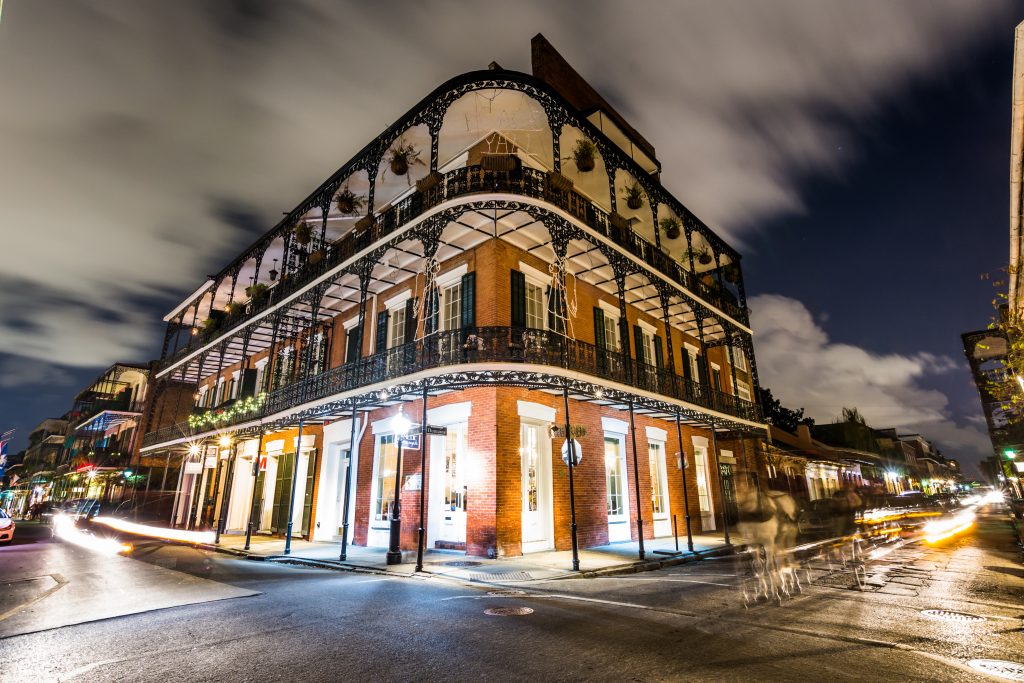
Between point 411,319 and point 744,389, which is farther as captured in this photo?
point 744,389

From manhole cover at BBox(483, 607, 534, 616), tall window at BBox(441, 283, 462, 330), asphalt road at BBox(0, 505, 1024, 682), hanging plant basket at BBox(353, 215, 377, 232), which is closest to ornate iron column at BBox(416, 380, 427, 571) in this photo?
asphalt road at BBox(0, 505, 1024, 682)

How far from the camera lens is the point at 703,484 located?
59.2 ft


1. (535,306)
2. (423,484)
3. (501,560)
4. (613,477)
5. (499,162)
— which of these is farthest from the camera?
(613,477)

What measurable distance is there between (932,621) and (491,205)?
9.89 m

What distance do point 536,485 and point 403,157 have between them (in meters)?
9.54

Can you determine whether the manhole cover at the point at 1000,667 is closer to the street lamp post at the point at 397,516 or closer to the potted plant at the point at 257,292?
the street lamp post at the point at 397,516

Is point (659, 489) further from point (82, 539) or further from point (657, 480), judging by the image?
point (82, 539)

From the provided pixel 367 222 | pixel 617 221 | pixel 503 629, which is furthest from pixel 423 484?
pixel 617 221

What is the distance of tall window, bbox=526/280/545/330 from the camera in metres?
12.9

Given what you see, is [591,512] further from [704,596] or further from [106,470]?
[106,470]

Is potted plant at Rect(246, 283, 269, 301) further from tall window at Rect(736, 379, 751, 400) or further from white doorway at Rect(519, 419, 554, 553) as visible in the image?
tall window at Rect(736, 379, 751, 400)

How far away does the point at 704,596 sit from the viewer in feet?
21.8

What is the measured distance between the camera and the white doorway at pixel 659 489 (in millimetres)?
15406

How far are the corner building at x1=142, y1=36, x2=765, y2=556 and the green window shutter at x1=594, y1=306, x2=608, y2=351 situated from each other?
0.12 meters
